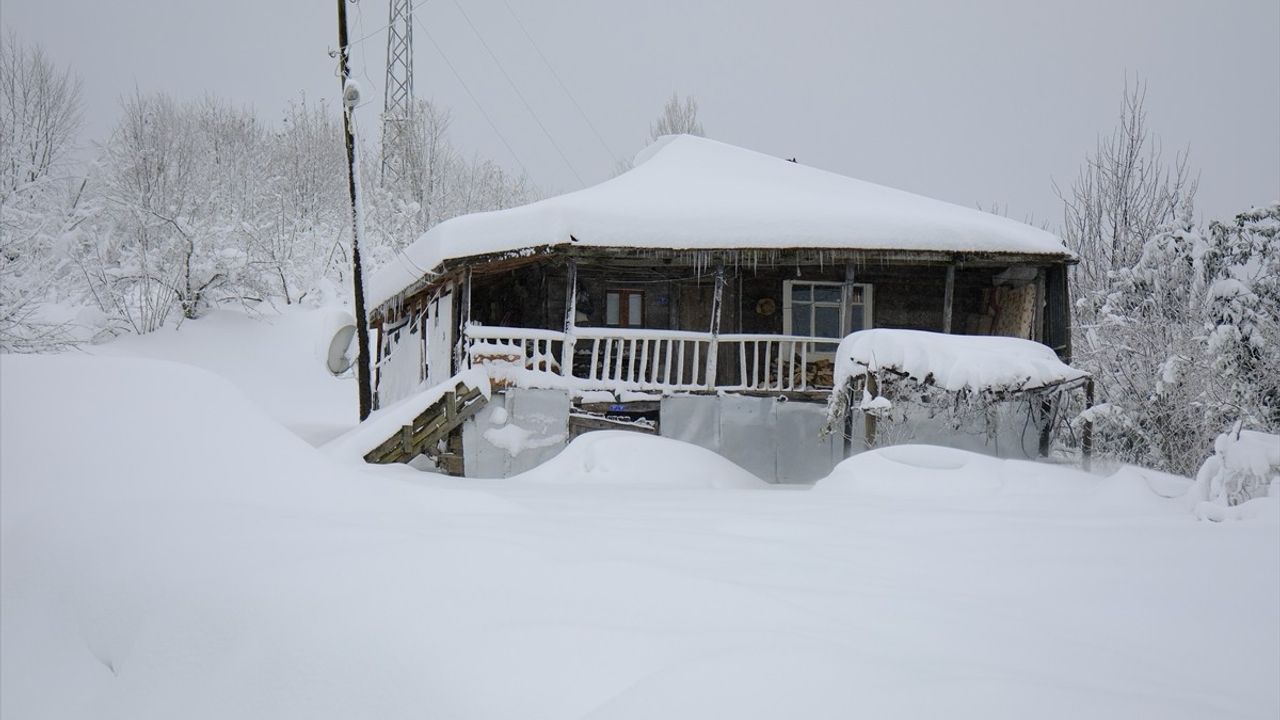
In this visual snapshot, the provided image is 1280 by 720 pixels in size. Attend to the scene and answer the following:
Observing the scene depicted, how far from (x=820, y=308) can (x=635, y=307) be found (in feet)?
11.3

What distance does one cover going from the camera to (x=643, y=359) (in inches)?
517

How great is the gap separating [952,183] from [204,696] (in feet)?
475

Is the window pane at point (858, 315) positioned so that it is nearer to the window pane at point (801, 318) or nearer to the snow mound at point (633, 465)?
the window pane at point (801, 318)

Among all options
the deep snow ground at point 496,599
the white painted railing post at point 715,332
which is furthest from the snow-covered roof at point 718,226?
the deep snow ground at point 496,599

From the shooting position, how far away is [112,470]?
392 centimetres

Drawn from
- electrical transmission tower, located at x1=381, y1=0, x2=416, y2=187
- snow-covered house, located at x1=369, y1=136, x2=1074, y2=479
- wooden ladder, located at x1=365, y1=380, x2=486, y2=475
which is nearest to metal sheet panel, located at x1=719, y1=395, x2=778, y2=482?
snow-covered house, located at x1=369, y1=136, x2=1074, y2=479

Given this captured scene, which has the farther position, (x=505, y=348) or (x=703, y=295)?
(x=703, y=295)

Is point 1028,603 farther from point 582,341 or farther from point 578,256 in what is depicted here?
point 582,341

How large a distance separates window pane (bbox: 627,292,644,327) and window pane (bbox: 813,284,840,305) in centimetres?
327

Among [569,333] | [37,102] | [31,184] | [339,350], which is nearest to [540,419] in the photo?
[569,333]

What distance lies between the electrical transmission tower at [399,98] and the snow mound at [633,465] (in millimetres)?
19567

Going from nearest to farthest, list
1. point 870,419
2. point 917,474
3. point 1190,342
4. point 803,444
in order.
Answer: point 917,474, point 870,419, point 1190,342, point 803,444

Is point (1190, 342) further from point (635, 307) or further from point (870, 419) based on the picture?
point (635, 307)

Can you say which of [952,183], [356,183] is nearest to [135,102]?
[356,183]
